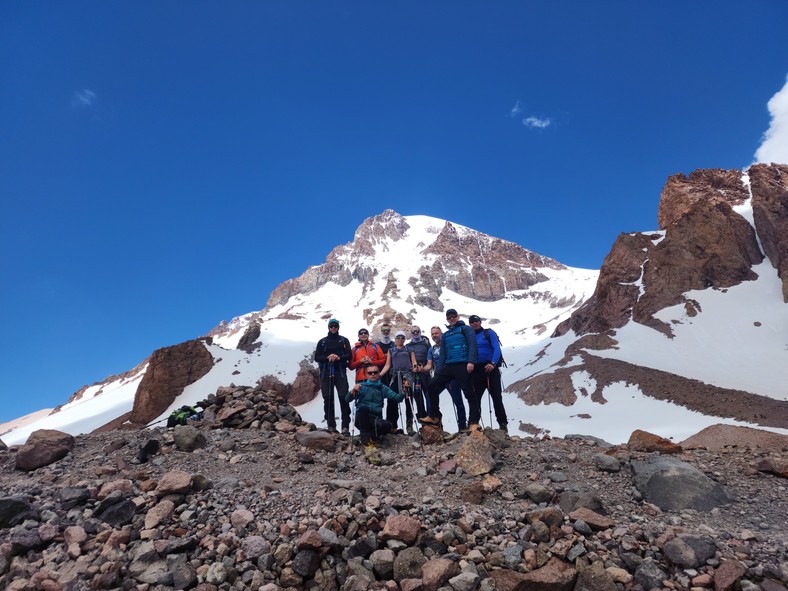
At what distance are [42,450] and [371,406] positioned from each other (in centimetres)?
642

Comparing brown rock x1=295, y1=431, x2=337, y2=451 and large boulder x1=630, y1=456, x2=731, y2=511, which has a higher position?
brown rock x1=295, y1=431, x2=337, y2=451

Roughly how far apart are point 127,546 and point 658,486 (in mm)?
7151

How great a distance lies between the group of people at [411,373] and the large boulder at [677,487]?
351 cm

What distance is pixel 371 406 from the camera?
9445 millimetres

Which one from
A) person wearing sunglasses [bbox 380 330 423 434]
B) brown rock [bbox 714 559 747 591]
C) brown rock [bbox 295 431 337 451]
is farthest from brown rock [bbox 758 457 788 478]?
brown rock [bbox 295 431 337 451]

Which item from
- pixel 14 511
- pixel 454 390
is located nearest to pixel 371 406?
pixel 454 390

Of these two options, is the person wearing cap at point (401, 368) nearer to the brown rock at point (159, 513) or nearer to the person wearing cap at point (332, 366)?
the person wearing cap at point (332, 366)

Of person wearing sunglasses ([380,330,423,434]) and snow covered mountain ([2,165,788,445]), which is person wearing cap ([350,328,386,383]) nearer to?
person wearing sunglasses ([380,330,423,434])

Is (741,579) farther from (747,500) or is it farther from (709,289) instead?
(709,289)

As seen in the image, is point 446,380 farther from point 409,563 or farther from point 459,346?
point 409,563

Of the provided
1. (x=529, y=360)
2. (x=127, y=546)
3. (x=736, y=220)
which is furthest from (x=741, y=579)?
(x=736, y=220)

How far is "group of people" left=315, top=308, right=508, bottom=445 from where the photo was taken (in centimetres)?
960

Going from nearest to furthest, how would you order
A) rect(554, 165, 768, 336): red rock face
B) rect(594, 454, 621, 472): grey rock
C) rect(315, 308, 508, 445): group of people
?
rect(594, 454, 621, 472): grey rock → rect(315, 308, 508, 445): group of people → rect(554, 165, 768, 336): red rock face

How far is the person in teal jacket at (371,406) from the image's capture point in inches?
369
